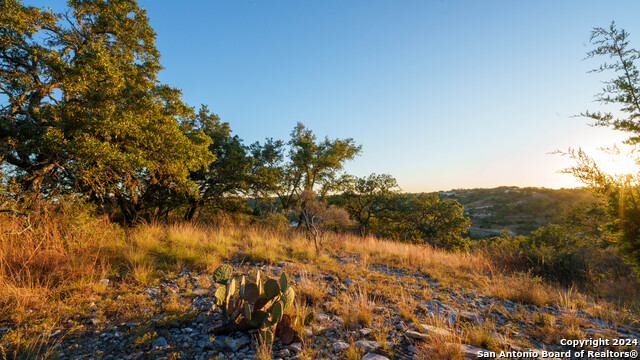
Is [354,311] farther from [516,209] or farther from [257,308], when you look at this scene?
[516,209]

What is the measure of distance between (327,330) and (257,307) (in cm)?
100

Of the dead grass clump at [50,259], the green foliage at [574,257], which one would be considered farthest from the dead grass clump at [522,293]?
the dead grass clump at [50,259]

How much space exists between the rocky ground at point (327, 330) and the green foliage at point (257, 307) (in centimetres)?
16

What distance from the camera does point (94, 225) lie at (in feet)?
19.8

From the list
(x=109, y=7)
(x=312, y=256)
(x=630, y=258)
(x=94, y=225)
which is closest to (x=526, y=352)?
(x=630, y=258)

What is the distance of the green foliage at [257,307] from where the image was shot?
2916 mm

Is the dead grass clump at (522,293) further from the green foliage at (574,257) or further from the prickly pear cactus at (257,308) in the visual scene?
the prickly pear cactus at (257,308)

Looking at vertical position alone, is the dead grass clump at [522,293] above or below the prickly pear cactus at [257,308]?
below

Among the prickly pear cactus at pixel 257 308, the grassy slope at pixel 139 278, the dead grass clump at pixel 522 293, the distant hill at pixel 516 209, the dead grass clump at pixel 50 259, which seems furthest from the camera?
the distant hill at pixel 516 209

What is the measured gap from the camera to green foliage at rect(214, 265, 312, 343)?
9.57 ft

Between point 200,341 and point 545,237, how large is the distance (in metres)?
14.2

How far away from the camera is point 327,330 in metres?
3.24

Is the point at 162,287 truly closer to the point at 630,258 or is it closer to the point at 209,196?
the point at 630,258

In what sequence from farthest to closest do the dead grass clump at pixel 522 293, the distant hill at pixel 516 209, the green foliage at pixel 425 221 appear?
the distant hill at pixel 516 209 → the green foliage at pixel 425 221 → the dead grass clump at pixel 522 293
